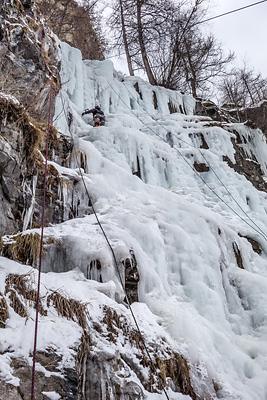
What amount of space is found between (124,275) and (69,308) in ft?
3.47

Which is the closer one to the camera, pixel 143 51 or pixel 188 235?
pixel 188 235

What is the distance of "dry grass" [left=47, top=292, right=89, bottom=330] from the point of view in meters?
2.59

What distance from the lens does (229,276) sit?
4660 millimetres

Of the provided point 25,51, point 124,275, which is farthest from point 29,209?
point 25,51

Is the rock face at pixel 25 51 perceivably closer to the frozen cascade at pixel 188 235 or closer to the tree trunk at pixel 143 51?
the frozen cascade at pixel 188 235

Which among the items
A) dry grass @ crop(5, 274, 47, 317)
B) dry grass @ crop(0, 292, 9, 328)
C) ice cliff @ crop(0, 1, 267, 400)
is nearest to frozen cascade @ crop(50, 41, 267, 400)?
ice cliff @ crop(0, 1, 267, 400)

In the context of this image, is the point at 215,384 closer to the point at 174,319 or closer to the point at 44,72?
the point at 174,319

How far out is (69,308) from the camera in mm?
2631

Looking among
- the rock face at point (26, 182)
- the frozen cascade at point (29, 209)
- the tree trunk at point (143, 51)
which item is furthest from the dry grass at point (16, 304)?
the tree trunk at point (143, 51)

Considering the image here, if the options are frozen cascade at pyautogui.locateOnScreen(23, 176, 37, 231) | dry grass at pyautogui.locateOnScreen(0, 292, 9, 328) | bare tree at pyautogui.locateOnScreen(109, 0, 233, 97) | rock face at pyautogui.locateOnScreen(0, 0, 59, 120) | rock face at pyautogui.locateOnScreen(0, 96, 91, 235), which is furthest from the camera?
bare tree at pyautogui.locateOnScreen(109, 0, 233, 97)

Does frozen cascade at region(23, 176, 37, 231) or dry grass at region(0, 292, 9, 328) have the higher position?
frozen cascade at region(23, 176, 37, 231)

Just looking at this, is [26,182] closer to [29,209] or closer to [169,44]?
[29,209]

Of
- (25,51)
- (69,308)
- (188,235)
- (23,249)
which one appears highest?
(25,51)

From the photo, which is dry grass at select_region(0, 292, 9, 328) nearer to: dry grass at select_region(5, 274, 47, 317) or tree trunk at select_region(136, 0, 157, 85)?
dry grass at select_region(5, 274, 47, 317)
